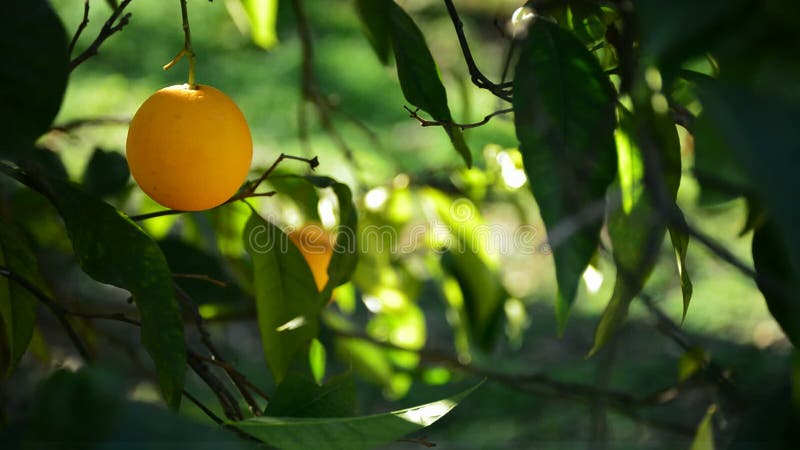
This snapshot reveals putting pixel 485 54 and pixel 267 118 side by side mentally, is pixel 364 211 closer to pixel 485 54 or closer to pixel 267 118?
pixel 267 118

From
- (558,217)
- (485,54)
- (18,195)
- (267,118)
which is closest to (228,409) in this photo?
(558,217)

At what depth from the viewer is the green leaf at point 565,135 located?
41 cm

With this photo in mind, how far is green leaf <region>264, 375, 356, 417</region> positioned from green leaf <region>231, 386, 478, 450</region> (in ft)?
0.14

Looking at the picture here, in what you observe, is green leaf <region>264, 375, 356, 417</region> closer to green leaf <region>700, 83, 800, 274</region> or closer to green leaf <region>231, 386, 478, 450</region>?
green leaf <region>231, 386, 478, 450</region>

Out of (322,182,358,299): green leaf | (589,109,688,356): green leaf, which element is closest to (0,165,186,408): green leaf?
(322,182,358,299): green leaf

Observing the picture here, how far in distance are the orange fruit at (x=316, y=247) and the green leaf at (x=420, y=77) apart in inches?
11.2

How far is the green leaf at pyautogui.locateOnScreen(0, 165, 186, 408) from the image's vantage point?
0.47m

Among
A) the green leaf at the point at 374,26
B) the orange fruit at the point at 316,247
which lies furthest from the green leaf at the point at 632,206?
the orange fruit at the point at 316,247

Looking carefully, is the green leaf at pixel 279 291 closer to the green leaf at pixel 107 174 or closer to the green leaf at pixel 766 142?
the green leaf at pixel 107 174

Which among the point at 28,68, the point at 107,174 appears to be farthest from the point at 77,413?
the point at 107,174

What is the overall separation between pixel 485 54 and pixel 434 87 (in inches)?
116

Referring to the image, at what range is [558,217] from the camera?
1.36 feet

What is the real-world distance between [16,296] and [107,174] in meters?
0.26

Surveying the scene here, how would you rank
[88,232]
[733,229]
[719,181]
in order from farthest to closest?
[733,229], [88,232], [719,181]
